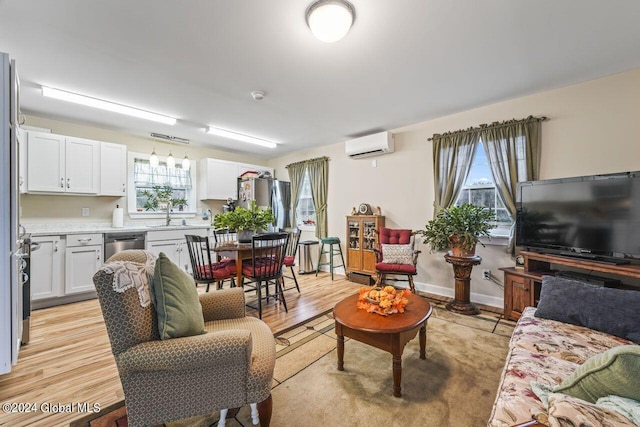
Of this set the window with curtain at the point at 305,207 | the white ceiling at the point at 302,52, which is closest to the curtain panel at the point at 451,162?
the white ceiling at the point at 302,52

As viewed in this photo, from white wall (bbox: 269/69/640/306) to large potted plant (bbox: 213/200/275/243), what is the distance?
7.04 feet

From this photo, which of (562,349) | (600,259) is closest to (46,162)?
(562,349)

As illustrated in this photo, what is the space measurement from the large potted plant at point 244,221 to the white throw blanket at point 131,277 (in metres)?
1.68

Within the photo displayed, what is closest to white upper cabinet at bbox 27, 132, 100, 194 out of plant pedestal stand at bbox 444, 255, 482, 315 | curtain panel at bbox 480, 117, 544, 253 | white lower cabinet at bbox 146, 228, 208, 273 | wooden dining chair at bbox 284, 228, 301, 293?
white lower cabinet at bbox 146, 228, 208, 273

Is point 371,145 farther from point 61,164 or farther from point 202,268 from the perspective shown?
point 61,164

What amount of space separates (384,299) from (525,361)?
2.90 ft

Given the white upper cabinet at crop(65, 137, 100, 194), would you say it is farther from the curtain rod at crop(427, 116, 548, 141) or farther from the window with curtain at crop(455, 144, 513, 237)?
the window with curtain at crop(455, 144, 513, 237)

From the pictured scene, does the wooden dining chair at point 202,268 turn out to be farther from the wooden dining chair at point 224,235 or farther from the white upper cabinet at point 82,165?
the white upper cabinet at point 82,165

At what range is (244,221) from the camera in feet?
10.3

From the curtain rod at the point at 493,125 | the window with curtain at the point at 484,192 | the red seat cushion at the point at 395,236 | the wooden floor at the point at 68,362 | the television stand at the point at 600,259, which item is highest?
the curtain rod at the point at 493,125

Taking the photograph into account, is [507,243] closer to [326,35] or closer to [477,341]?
[477,341]

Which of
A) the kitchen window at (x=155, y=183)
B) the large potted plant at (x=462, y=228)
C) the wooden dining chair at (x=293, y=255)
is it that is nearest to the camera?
the large potted plant at (x=462, y=228)

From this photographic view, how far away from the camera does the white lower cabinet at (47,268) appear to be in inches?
126

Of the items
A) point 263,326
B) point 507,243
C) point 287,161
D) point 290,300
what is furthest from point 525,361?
point 287,161
